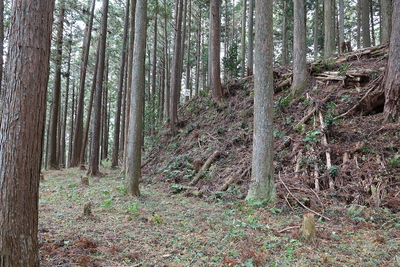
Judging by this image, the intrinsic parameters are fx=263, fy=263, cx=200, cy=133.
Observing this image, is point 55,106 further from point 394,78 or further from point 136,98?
point 394,78

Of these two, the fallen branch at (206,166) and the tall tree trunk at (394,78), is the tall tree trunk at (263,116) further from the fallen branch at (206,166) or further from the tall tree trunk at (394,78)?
the tall tree trunk at (394,78)

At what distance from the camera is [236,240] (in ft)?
13.5

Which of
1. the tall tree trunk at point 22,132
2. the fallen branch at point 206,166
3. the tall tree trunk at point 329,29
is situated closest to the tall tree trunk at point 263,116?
the fallen branch at point 206,166

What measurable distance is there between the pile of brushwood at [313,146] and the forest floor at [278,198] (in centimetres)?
3

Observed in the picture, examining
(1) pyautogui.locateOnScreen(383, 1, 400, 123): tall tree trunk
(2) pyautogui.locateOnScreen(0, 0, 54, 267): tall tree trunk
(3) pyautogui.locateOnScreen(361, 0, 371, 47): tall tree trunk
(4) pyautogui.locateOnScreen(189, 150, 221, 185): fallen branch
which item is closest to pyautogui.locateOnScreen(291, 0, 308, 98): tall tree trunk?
(1) pyautogui.locateOnScreen(383, 1, 400, 123): tall tree trunk

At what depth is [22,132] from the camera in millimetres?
2600

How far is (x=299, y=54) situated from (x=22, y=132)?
9564 millimetres

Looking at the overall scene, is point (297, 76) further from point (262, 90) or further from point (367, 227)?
point (367, 227)

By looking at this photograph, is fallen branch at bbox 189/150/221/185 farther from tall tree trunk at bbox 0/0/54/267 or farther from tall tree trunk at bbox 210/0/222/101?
tall tree trunk at bbox 0/0/54/267

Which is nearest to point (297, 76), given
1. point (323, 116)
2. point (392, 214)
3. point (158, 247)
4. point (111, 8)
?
point (323, 116)

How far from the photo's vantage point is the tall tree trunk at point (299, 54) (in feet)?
32.5

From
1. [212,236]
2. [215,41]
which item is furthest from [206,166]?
[215,41]

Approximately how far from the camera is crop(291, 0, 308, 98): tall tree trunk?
32.5 ft

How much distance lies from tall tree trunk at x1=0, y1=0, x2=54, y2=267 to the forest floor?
69cm
